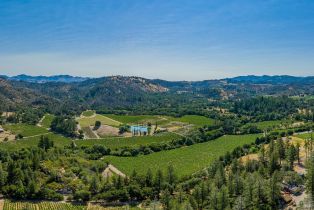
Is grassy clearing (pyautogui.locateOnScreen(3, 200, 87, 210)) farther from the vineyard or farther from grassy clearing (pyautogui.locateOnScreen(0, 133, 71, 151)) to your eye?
grassy clearing (pyautogui.locateOnScreen(0, 133, 71, 151))

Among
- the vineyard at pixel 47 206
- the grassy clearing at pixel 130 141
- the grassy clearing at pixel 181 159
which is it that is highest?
the grassy clearing at pixel 130 141

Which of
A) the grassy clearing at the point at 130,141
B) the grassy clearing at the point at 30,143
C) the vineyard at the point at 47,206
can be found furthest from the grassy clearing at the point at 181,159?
the grassy clearing at the point at 30,143

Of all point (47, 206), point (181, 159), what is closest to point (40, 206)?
point (47, 206)

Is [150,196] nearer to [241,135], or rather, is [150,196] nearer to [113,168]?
[113,168]

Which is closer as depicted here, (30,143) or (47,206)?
(47,206)

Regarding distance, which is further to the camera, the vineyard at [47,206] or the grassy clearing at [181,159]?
the grassy clearing at [181,159]

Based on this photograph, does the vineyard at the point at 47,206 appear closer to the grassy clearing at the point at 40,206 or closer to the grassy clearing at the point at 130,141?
the grassy clearing at the point at 40,206

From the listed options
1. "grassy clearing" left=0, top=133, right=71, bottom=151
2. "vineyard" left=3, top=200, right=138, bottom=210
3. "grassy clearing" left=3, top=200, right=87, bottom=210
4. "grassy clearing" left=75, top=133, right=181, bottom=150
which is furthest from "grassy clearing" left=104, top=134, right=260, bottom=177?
"grassy clearing" left=0, top=133, right=71, bottom=151

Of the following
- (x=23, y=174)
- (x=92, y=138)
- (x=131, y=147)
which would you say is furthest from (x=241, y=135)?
(x=23, y=174)

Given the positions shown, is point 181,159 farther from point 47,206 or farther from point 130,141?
point 47,206
